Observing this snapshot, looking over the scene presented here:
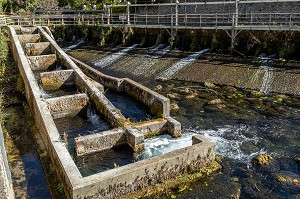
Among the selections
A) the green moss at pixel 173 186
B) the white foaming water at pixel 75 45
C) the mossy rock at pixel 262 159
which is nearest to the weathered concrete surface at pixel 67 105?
the green moss at pixel 173 186

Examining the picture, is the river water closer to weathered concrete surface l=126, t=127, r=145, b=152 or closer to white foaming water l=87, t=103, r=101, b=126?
weathered concrete surface l=126, t=127, r=145, b=152

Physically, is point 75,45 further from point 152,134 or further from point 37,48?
point 152,134

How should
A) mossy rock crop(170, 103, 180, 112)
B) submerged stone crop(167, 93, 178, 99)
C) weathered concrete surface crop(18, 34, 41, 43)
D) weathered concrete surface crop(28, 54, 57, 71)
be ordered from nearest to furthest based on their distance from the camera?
mossy rock crop(170, 103, 180, 112), submerged stone crop(167, 93, 178, 99), weathered concrete surface crop(28, 54, 57, 71), weathered concrete surface crop(18, 34, 41, 43)

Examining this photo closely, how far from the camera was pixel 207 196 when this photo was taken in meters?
6.52

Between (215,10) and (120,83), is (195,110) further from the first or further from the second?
(215,10)

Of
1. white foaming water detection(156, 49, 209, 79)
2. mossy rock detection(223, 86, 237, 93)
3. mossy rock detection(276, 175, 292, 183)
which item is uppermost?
white foaming water detection(156, 49, 209, 79)

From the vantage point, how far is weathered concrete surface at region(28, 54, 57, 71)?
16281 millimetres

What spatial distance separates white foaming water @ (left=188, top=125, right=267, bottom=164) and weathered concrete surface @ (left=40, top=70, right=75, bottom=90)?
6582 mm

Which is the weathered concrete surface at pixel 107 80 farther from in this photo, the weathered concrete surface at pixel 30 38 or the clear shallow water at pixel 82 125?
the weathered concrete surface at pixel 30 38

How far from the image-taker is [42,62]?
54.7 ft

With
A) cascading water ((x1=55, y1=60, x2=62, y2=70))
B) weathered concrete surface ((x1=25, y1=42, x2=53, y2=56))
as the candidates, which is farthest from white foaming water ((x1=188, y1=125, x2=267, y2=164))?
weathered concrete surface ((x1=25, y1=42, x2=53, y2=56))

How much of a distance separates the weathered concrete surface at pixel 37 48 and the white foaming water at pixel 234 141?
12640 millimetres

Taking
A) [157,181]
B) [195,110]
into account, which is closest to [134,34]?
[195,110]

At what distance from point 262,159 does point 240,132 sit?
177cm
